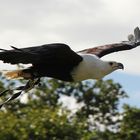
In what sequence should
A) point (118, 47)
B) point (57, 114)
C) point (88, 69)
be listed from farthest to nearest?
point (57, 114), point (118, 47), point (88, 69)

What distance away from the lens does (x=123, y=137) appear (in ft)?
165

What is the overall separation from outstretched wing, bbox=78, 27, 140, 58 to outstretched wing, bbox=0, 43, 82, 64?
62.5 inches

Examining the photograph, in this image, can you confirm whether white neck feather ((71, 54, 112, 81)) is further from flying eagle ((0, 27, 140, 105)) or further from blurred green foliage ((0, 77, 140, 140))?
blurred green foliage ((0, 77, 140, 140))

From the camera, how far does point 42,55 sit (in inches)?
514

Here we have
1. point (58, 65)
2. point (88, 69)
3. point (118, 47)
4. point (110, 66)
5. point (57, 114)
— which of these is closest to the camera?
point (88, 69)

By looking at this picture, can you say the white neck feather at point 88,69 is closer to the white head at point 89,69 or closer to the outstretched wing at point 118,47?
the white head at point 89,69

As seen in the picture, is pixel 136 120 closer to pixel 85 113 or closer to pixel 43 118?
pixel 85 113

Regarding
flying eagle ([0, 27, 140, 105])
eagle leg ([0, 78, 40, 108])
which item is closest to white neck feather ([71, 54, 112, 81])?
flying eagle ([0, 27, 140, 105])

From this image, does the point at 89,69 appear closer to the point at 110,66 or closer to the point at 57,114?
the point at 110,66

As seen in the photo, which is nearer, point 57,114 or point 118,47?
point 118,47

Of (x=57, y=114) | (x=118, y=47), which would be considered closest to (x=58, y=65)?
(x=118, y=47)

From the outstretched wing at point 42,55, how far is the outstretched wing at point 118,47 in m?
1.59

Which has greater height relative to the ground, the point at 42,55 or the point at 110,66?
the point at 42,55

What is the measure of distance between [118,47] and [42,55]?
130 inches
